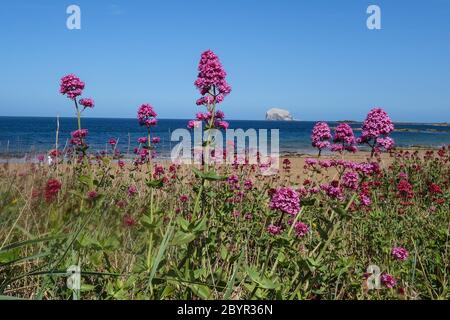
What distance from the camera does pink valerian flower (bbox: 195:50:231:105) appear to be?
408 cm

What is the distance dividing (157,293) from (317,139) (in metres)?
1.99

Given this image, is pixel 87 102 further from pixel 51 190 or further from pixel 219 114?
pixel 219 114

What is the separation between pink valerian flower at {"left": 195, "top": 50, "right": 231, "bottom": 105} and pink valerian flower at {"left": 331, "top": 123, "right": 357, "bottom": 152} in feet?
3.62

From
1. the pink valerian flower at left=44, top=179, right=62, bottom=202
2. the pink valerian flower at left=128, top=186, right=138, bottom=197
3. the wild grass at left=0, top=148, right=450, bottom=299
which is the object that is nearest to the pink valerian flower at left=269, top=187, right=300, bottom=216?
the wild grass at left=0, top=148, right=450, bottom=299

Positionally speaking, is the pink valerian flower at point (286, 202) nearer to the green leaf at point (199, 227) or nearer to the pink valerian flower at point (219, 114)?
the green leaf at point (199, 227)

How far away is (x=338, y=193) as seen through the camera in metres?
3.74

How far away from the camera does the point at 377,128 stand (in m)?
3.58

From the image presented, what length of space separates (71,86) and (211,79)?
1.80 metres

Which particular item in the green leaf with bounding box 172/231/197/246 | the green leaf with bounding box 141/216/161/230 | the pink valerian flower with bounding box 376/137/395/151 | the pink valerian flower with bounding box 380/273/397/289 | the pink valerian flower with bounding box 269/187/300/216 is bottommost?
the pink valerian flower with bounding box 380/273/397/289

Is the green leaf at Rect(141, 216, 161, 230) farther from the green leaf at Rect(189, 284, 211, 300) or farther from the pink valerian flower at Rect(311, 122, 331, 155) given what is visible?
the pink valerian flower at Rect(311, 122, 331, 155)

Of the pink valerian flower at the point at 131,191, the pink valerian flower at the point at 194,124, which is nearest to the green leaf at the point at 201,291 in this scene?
the pink valerian flower at the point at 194,124

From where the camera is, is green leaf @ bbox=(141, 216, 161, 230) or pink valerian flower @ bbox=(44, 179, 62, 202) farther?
pink valerian flower @ bbox=(44, 179, 62, 202)
